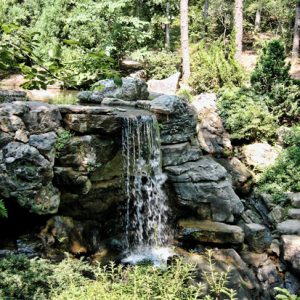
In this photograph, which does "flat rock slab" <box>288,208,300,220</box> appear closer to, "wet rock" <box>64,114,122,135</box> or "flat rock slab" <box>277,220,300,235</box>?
"flat rock slab" <box>277,220,300,235</box>

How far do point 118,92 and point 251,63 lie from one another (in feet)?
39.9

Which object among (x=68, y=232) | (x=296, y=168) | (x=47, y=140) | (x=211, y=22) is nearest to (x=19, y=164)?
(x=47, y=140)

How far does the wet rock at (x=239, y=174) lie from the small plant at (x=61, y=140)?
4.77m

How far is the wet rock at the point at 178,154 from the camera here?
8867mm

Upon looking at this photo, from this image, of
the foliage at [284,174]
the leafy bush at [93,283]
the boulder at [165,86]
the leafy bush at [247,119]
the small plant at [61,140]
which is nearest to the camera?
the leafy bush at [93,283]

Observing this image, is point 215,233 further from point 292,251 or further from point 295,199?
point 295,199

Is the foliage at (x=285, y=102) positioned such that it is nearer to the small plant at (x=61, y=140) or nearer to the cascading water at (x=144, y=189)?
the cascading water at (x=144, y=189)

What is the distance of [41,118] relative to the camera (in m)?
7.27

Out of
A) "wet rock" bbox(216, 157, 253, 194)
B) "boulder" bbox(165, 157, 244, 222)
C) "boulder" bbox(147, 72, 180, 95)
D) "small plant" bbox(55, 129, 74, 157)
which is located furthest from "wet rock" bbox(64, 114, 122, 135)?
"boulder" bbox(147, 72, 180, 95)

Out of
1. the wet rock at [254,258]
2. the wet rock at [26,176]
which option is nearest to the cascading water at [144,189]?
the wet rock at [254,258]

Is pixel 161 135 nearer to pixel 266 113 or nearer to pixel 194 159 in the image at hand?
pixel 194 159

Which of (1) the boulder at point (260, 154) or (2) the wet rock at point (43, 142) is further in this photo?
(1) the boulder at point (260, 154)

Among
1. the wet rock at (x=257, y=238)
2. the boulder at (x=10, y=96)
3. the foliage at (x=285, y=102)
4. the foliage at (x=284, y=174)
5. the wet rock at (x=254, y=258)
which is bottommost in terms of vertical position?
the wet rock at (x=254, y=258)

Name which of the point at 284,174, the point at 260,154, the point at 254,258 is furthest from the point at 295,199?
the point at 254,258
